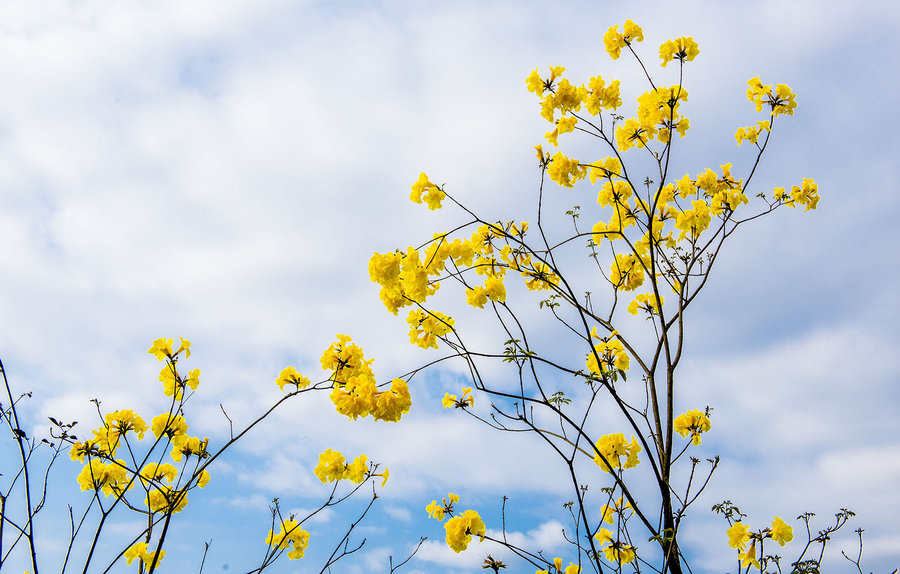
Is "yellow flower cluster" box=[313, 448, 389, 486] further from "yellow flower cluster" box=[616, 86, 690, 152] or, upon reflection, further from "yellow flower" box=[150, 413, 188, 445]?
"yellow flower cluster" box=[616, 86, 690, 152]

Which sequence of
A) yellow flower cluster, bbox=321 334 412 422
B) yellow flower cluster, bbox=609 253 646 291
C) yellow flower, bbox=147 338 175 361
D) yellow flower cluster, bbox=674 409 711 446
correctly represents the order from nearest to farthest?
1. yellow flower cluster, bbox=321 334 412 422
2. yellow flower, bbox=147 338 175 361
3. yellow flower cluster, bbox=674 409 711 446
4. yellow flower cluster, bbox=609 253 646 291

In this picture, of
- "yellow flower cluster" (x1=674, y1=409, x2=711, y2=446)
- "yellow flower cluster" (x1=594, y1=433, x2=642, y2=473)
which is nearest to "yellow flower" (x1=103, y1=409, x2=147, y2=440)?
"yellow flower cluster" (x1=594, y1=433, x2=642, y2=473)

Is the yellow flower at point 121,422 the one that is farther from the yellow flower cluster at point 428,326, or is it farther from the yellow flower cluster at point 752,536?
the yellow flower cluster at point 752,536

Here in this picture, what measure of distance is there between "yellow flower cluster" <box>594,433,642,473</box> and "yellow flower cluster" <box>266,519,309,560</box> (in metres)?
1.73

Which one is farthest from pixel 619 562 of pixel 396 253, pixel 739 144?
pixel 739 144

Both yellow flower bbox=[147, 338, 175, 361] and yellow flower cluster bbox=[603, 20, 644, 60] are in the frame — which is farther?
yellow flower cluster bbox=[603, 20, 644, 60]

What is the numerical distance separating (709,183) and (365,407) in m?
2.98

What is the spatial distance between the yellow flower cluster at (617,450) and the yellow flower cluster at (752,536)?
27.3 inches

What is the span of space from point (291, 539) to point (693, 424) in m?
2.47

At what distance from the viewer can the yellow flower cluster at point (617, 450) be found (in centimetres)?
335

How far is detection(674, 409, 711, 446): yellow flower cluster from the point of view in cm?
361

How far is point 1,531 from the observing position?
2510 mm

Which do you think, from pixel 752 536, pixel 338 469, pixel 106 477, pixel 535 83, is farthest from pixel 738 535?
pixel 106 477

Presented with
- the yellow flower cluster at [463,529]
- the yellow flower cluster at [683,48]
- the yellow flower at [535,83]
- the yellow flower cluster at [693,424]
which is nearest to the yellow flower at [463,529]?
the yellow flower cluster at [463,529]
